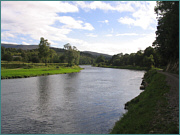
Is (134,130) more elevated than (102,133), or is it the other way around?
(134,130)

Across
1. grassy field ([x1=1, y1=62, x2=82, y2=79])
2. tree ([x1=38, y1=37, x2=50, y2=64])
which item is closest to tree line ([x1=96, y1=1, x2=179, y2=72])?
Answer: grassy field ([x1=1, y1=62, x2=82, y2=79])

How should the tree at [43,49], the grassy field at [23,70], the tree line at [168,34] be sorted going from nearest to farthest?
the tree line at [168,34] < the grassy field at [23,70] < the tree at [43,49]

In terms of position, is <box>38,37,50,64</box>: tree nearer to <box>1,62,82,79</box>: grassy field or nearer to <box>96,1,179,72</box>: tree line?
<box>1,62,82,79</box>: grassy field

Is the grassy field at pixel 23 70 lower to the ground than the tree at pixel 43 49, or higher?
lower

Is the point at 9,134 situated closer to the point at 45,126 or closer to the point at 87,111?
the point at 45,126

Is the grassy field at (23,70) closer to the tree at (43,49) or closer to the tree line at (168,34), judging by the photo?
the tree at (43,49)

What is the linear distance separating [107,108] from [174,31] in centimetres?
1218

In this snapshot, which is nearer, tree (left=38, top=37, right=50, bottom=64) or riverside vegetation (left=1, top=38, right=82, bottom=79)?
riverside vegetation (left=1, top=38, right=82, bottom=79)

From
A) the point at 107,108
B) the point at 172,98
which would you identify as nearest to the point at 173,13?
the point at 172,98

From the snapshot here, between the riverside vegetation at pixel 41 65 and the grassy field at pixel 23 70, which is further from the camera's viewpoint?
the riverside vegetation at pixel 41 65

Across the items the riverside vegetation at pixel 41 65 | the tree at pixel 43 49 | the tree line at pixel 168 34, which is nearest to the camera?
the tree line at pixel 168 34

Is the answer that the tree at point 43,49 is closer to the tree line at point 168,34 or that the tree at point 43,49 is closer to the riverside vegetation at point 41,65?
the riverside vegetation at point 41,65

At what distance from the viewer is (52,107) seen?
62.5ft

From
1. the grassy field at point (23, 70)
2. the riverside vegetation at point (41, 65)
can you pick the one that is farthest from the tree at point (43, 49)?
the grassy field at point (23, 70)
